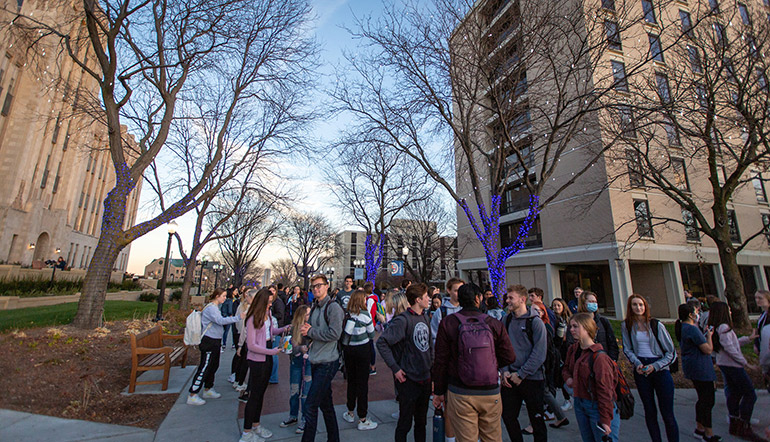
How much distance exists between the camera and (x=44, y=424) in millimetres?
4445

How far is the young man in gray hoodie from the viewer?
350 cm

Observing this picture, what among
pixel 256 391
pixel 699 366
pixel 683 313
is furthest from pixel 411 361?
pixel 699 366

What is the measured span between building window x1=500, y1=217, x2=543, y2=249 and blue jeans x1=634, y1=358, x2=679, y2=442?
66.4 ft

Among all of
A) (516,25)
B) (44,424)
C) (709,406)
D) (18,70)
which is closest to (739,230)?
(516,25)

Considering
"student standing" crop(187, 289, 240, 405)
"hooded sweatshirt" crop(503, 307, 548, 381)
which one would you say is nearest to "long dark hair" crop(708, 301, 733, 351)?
"hooded sweatshirt" crop(503, 307, 548, 381)

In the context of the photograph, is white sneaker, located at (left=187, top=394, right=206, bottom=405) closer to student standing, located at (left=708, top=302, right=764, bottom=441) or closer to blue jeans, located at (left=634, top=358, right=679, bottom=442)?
blue jeans, located at (left=634, top=358, right=679, bottom=442)

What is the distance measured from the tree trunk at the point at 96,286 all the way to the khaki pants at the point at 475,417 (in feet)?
30.5

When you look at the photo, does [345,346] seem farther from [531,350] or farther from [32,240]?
[32,240]

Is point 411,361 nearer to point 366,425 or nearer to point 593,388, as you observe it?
point 366,425

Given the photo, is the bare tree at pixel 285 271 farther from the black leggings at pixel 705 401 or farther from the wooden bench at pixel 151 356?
the black leggings at pixel 705 401

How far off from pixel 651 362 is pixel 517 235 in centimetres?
2216

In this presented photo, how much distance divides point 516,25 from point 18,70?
3976 centimetres

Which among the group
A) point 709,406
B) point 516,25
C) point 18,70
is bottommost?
point 709,406

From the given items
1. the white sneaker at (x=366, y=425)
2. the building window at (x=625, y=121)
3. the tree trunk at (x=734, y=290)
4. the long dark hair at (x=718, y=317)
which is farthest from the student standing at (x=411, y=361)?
the tree trunk at (x=734, y=290)
